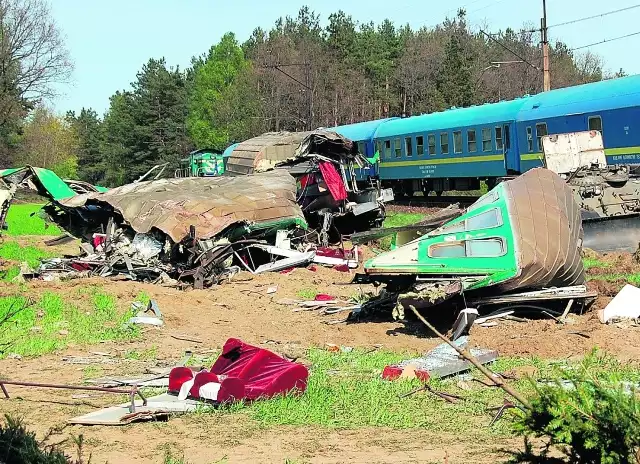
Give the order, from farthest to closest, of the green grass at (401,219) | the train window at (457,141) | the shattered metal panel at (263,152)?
the train window at (457,141)
the shattered metal panel at (263,152)
the green grass at (401,219)

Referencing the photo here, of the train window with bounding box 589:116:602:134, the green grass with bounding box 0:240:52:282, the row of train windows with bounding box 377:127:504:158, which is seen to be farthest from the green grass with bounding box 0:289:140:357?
the row of train windows with bounding box 377:127:504:158

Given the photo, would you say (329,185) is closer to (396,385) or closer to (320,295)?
(320,295)

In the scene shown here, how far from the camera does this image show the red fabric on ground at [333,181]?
23234mm

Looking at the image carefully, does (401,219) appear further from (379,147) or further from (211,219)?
(379,147)

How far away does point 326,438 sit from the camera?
Answer: 692 centimetres

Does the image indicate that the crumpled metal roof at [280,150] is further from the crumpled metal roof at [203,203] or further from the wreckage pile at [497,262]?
the wreckage pile at [497,262]

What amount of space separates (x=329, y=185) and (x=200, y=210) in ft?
18.4

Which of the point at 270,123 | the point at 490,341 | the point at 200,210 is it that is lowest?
the point at 490,341

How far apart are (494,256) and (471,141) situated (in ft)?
69.7

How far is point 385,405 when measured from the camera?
7848mm

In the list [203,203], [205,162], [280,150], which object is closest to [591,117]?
[280,150]

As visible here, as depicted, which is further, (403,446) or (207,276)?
(207,276)

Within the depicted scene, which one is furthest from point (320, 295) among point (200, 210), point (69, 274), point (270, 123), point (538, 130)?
point (270, 123)

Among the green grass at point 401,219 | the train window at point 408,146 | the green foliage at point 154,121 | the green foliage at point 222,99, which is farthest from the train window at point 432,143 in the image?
the green foliage at point 154,121
